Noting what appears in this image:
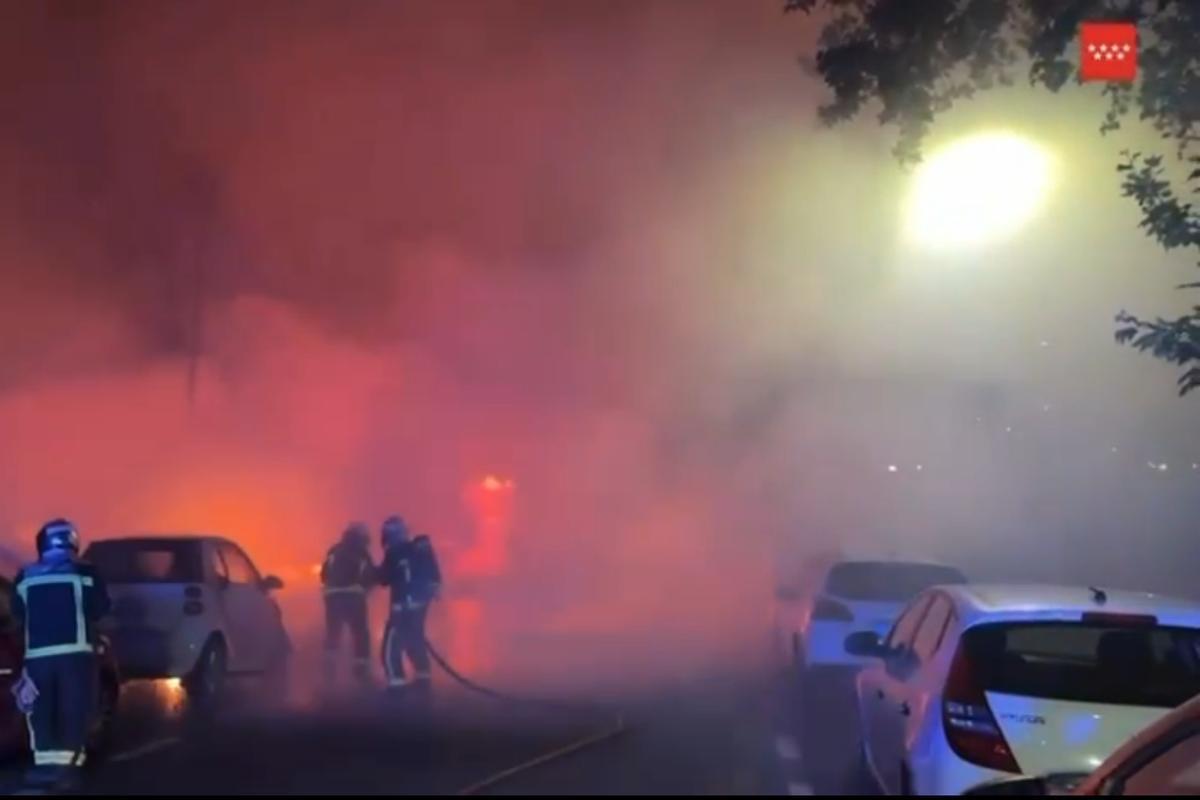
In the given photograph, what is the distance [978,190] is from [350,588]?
9290mm

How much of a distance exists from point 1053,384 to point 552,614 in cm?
766

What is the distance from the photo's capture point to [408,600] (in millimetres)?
14320

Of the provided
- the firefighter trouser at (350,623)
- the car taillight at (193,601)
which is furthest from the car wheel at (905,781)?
the firefighter trouser at (350,623)

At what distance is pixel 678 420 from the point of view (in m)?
26.8

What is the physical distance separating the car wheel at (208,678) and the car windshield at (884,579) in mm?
4740

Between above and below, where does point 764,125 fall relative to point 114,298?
above

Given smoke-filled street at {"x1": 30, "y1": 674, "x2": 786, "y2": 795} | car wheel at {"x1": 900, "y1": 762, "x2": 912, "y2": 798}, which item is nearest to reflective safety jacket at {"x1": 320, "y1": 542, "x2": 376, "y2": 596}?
smoke-filled street at {"x1": 30, "y1": 674, "x2": 786, "y2": 795}

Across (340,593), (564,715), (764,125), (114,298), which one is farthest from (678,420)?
(564,715)

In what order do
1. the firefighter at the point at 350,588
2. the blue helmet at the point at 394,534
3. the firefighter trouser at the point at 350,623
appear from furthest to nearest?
the firefighter at the point at 350,588
the firefighter trouser at the point at 350,623
the blue helmet at the point at 394,534

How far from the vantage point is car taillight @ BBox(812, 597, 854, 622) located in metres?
13.3

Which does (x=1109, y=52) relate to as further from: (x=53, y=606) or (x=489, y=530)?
(x=489, y=530)

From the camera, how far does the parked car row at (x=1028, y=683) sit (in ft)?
20.7

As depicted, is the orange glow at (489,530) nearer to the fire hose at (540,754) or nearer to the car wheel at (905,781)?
the fire hose at (540,754)

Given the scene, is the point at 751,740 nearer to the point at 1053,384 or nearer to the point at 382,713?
the point at 382,713
